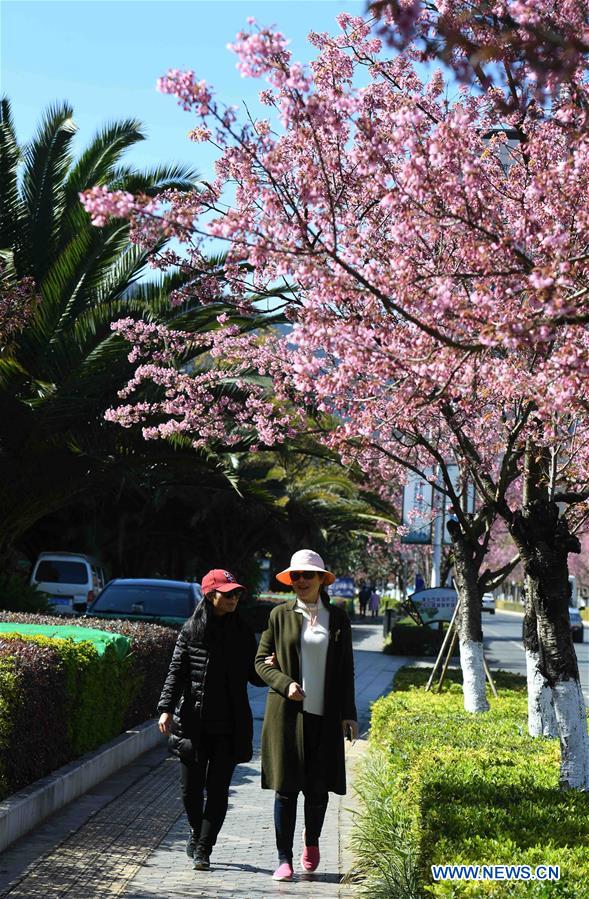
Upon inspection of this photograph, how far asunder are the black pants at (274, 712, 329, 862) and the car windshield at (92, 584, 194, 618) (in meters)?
9.23

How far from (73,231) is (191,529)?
22895mm

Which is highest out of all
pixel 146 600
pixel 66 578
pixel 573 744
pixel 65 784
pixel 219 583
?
pixel 66 578

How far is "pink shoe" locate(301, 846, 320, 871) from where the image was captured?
7.12 metres

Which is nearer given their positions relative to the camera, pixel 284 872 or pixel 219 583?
pixel 284 872

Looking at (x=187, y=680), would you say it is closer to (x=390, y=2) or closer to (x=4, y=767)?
(x=4, y=767)

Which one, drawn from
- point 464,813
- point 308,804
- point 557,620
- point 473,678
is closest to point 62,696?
point 308,804

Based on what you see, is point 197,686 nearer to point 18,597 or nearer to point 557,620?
point 557,620

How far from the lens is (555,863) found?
495cm

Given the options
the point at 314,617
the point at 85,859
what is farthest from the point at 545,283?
the point at 85,859

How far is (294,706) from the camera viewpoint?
23.7 ft

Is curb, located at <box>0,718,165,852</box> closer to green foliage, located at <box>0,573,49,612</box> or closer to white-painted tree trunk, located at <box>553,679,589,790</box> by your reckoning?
white-painted tree trunk, located at <box>553,679,589,790</box>

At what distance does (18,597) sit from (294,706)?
12.2 m

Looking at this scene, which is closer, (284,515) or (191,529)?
(284,515)

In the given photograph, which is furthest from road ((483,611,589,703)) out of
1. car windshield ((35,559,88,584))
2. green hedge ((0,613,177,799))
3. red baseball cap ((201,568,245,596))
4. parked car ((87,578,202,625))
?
red baseball cap ((201,568,245,596))
